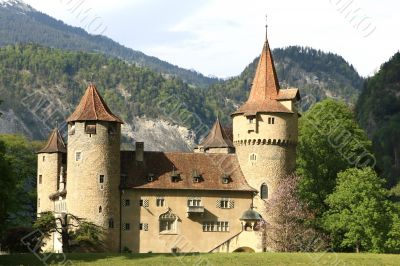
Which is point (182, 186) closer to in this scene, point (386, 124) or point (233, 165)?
point (233, 165)

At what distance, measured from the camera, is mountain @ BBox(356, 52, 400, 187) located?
14850 centimetres

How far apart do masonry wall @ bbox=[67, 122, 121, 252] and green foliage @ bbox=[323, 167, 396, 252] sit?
16.0 meters

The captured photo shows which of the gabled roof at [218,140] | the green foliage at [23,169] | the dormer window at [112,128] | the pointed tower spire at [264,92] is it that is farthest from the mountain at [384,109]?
the dormer window at [112,128]

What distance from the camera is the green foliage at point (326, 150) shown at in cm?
7369

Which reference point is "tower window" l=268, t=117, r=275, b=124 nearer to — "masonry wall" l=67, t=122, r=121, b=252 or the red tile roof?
the red tile roof

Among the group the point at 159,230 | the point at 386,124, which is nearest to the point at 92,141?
the point at 159,230

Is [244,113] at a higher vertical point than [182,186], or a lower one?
higher

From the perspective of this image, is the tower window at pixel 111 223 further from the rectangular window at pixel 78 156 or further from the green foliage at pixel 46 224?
the rectangular window at pixel 78 156

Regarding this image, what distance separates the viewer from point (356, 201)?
6794 centimetres

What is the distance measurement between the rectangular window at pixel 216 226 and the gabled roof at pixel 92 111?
10326 millimetres

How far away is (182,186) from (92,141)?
783cm

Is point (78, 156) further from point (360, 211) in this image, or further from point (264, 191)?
point (360, 211)

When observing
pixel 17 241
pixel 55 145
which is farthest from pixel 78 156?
pixel 55 145

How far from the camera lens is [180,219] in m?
71.7
